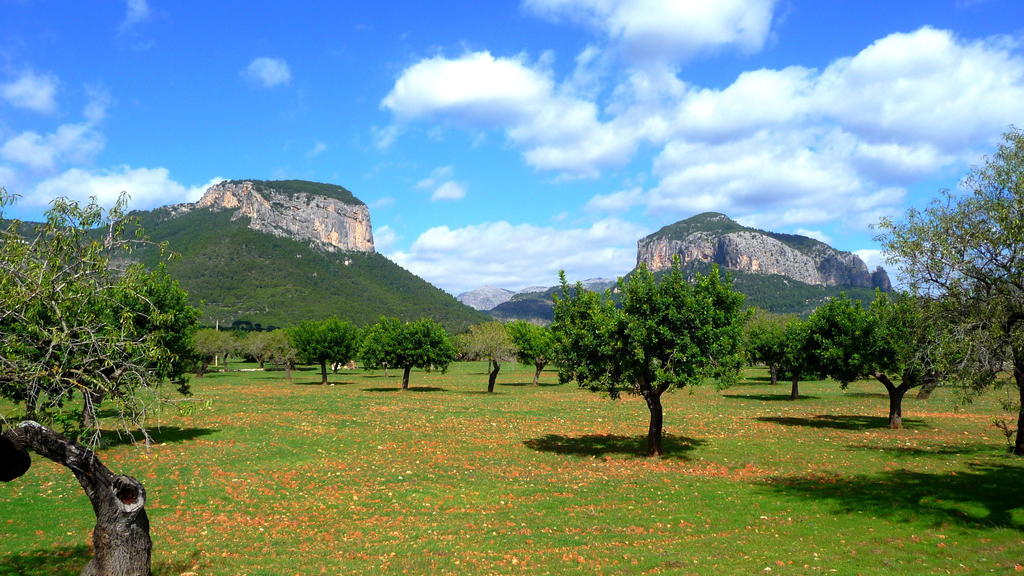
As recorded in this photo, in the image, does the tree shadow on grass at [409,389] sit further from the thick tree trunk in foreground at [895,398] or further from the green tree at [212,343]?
the thick tree trunk in foreground at [895,398]

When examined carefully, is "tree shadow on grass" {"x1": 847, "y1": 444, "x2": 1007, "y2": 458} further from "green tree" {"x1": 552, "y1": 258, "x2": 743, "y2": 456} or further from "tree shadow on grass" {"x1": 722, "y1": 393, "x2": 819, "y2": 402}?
"tree shadow on grass" {"x1": 722, "y1": 393, "x2": 819, "y2": 402}

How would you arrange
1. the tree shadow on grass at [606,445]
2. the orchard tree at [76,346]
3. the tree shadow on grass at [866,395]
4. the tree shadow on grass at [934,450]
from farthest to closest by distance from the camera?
the tree shadow on grass at [866,395]
the tree shadow on grass at [606,445]
the tree shadow on grass at [934,450]
the orchard tree at [76,346]

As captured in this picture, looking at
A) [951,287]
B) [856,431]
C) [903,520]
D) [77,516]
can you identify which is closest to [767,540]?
[903,520]

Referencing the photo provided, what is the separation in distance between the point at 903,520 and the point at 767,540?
5.73m

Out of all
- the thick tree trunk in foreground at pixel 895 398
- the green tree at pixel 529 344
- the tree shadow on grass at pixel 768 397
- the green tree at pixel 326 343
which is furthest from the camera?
the green tree at pixel 326 343

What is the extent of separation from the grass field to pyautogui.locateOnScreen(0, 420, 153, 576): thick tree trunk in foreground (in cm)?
203

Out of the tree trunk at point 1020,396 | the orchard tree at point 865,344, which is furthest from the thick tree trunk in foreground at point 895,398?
the tree trunk at point 1020,396

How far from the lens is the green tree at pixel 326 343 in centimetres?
8131

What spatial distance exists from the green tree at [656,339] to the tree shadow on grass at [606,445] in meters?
2.04

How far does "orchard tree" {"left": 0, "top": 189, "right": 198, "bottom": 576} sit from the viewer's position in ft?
33.9

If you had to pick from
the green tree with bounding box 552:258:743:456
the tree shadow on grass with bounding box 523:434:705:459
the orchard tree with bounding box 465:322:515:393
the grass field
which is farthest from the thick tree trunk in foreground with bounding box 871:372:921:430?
the orchard tree with bounding box 465:322:515:393

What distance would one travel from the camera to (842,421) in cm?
4272

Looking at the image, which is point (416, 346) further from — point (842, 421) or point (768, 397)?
point (842, 421)

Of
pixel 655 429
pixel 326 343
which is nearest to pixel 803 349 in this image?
pixel 655 429
